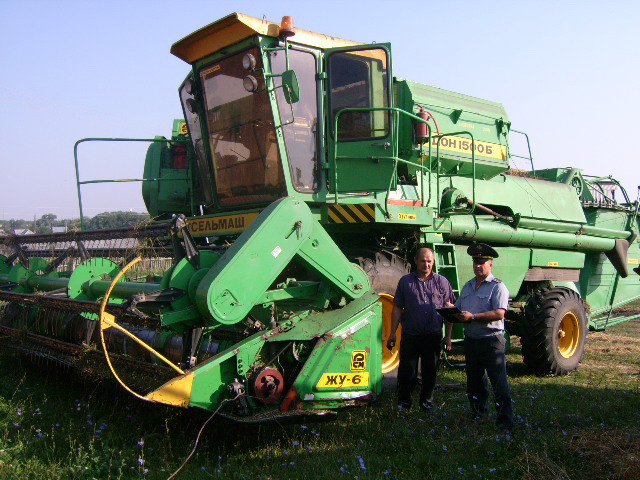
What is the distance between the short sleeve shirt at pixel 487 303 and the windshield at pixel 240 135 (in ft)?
6.48

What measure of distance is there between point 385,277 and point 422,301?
0.73 m

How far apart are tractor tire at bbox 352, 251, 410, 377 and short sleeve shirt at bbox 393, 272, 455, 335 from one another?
0.48m

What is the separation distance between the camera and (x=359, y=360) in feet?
14.4

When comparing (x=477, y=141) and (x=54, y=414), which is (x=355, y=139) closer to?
(x=477, y=141)

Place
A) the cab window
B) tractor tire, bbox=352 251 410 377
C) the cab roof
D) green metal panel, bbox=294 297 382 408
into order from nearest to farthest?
green metal panel, bbox=294 297 382 408 → the cab roof → tractor tire, bbox=352 251 410 377 → the cab window

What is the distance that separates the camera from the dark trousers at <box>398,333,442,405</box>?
498cm

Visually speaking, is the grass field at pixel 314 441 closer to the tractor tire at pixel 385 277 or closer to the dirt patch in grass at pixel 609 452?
the dirt patch in grass at pixel 609 452

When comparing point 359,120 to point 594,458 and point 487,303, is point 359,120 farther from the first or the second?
point 594,458

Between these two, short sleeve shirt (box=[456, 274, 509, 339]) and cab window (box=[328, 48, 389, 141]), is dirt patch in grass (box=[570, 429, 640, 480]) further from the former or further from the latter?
cab window (box=[328, 48, 389, 141])

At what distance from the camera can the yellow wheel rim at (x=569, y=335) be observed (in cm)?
769

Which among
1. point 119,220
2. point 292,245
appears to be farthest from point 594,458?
point 119,220

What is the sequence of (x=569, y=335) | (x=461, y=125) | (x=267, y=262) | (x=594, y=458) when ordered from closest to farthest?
(x=594, y=458) < (x=267, y=262) < (x=461, y=125) < (x=569, y=335)

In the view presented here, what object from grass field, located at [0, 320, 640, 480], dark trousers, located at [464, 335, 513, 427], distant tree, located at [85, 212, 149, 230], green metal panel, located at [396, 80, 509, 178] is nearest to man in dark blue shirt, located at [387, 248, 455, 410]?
grass field, located at [0, 320, 640, 480]

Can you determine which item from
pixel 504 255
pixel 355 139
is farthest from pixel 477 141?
pixel 355 139
